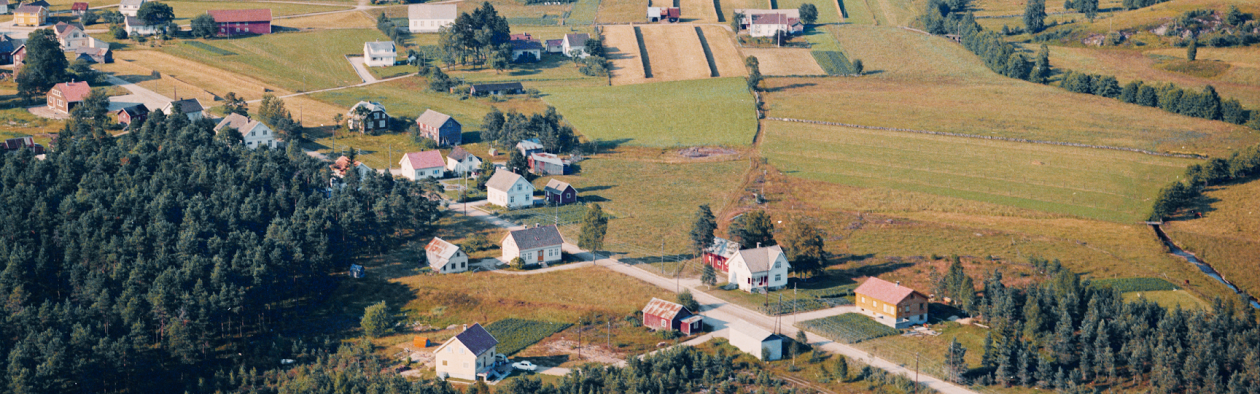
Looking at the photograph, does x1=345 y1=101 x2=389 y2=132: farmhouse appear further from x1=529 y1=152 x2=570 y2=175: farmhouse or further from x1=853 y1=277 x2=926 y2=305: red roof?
x1=853 y1=277 x2=926 y2=305: red roof

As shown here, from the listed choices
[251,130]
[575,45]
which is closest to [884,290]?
[251,130]

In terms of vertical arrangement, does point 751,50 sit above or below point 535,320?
above

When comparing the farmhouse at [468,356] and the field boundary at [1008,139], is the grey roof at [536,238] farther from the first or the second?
the field boundary at [1008,139]

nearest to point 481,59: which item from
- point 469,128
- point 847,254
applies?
point 469,128

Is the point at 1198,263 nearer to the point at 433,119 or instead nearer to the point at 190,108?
the point at 433,119

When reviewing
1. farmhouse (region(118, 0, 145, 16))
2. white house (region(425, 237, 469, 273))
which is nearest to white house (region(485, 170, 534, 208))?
white house (region(425, 237, 469, 273))

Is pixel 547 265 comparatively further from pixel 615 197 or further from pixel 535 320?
pixel 615 197

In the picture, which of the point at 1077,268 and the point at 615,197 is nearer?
the point at 1077,268

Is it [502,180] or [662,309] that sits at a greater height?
[502,180]
